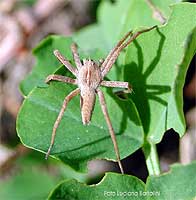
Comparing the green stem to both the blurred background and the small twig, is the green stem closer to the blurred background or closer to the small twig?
the small twig

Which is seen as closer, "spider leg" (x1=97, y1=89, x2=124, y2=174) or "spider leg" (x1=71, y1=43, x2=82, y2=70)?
"spider leg" (x1=97, y1=89, x2=124, y2=174)

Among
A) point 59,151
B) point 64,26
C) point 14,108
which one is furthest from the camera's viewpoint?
point 64,26

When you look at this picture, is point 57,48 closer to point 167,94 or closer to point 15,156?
point 167,94

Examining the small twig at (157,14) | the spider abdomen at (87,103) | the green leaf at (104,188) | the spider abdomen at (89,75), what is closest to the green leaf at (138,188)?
the green leaf at (104,188)

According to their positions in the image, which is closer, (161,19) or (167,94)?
(167,94)

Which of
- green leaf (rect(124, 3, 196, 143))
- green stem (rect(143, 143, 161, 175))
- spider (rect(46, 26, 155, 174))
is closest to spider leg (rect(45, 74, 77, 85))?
spider (rect(46, 26, 155, 174))

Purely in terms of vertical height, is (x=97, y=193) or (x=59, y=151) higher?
(x=59, y=151)

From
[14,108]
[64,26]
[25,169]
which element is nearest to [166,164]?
[25,169]
